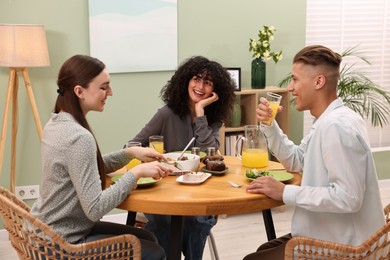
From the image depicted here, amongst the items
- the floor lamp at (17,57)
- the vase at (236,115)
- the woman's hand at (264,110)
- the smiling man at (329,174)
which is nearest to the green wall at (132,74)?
the floor lamp at (17,57)

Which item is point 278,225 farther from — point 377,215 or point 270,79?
point 377,215

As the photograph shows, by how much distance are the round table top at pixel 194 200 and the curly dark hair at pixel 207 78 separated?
90cm

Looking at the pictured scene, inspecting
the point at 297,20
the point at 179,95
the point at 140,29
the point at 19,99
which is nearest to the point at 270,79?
the point at 297,20

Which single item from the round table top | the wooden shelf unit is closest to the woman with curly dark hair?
the round table top

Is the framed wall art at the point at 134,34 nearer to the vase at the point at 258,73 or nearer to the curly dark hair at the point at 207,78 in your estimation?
the vase at the point at 258,73

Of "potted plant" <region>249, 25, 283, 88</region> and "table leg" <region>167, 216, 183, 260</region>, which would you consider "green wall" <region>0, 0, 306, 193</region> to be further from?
"table leg" <region>167, 216, 183, 260</region>

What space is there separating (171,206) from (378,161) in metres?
3.70

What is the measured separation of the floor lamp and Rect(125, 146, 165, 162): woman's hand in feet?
4.48

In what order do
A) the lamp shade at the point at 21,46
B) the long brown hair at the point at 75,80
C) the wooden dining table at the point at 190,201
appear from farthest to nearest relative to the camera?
the lamp shade at the point at 21,46
the long brown hair at the point at 75,80
the wooden dining table at the point at 190,201

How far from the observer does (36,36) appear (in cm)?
354

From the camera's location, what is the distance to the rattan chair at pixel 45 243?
1.95m

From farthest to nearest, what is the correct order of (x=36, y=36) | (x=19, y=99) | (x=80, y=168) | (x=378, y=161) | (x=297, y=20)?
(x=378, y=161) < (x=297, y=20) < (x=19, y=99) < (x=36, y=36) < (x=80, y=168)

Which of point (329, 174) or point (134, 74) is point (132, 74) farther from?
point (329, 174)

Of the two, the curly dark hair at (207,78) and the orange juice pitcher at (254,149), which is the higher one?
the curly dark hair at (207,78)
